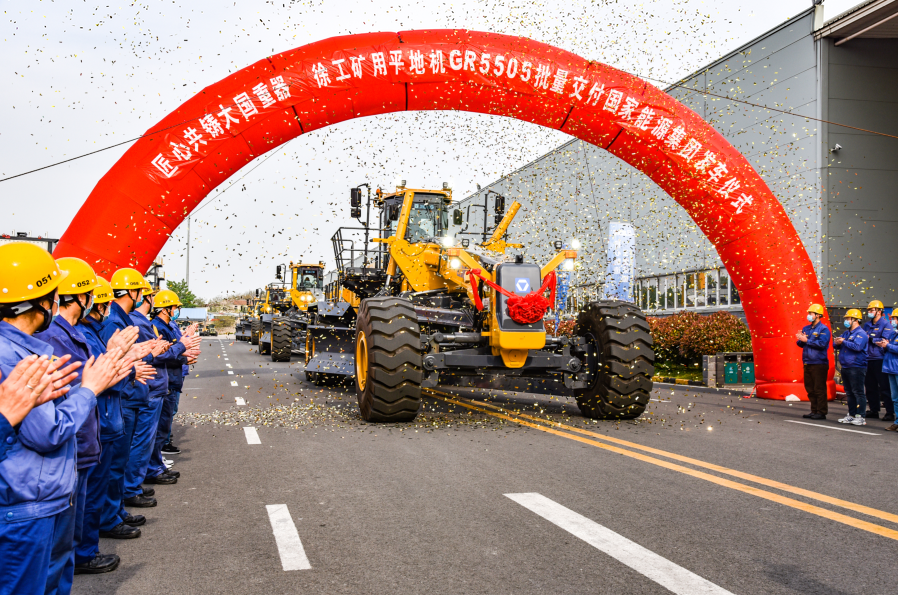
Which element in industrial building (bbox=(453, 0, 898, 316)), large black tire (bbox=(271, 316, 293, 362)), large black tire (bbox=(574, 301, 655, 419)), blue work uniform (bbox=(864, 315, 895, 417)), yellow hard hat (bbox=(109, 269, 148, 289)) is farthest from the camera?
large black tire (bbox=(271, 316, 293, 362))

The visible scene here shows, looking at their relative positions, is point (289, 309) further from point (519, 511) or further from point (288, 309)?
point (519, 511)

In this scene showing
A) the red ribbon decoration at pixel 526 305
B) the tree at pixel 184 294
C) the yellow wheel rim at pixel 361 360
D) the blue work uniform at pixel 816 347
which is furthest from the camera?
the tree at pixel 184 294

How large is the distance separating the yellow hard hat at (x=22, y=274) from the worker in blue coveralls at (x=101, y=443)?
4.48 feet

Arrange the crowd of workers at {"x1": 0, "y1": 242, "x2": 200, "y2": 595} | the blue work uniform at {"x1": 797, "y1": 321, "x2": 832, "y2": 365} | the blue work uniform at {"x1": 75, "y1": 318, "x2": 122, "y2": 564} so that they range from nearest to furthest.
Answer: the crowd of workers at {"x1": 0, "y1": 242, "x2": 200, "y2": 595}, the blue work uniform at {"x1": 75, "y1": 318, "x2": 122, "y2": 564}, the blue work uniform at {"x1": 797, "y1": 321, "x2": 832, "y2": 365}

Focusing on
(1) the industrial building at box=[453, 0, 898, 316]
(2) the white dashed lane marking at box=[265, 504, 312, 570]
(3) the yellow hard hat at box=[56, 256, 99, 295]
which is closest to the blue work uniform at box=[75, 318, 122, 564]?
(3) the yellow hard hat at box=[56, 256, 99, 295]

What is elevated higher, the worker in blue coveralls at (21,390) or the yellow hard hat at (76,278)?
the yellow hard hat at (76,278)

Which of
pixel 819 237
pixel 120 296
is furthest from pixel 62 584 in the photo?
pixel 819 237

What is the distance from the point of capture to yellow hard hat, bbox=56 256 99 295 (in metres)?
3.79

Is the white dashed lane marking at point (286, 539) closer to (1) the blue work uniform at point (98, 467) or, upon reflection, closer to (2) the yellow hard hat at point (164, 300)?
(1) the blue work uniform at point (98, 467)

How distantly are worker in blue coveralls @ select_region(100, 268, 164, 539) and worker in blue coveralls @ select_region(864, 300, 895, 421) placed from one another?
10516 mm

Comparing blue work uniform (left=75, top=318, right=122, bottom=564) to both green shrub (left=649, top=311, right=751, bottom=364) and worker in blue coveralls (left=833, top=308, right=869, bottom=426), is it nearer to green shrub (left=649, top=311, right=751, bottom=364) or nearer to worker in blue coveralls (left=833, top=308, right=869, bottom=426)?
worker in blue coveralls (left=833, top=308, right=869, bottom=426)

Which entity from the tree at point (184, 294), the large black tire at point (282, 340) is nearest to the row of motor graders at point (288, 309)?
the large black tire at point (282, 340)

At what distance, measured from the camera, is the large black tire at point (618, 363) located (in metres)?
10.0

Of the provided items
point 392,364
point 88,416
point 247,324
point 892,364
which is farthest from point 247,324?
point 88,416
